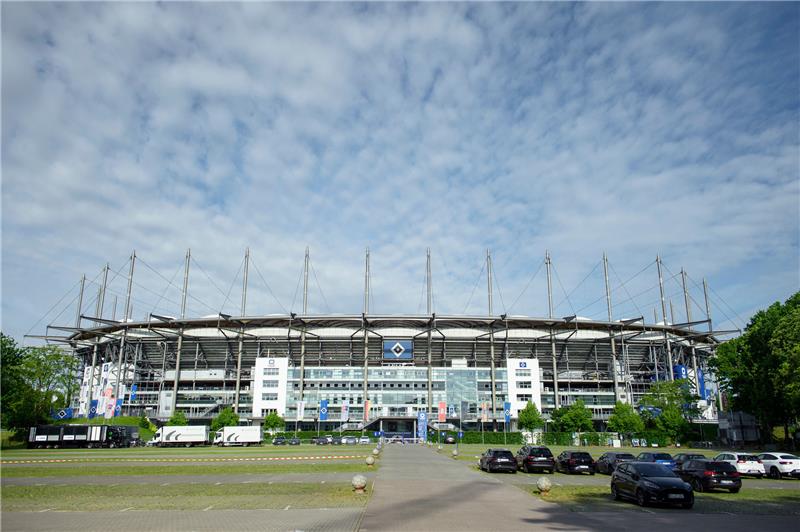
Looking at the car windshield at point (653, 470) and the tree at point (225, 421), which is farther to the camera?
the tree at point (225, 421)

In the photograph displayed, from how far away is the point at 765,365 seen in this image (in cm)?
5988

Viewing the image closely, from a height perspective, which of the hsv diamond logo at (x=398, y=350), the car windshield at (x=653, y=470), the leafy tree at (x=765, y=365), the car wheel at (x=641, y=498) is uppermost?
the hsv diamond logo at (x=398, y=350)

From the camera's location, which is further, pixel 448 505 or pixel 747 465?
pixel 747 465

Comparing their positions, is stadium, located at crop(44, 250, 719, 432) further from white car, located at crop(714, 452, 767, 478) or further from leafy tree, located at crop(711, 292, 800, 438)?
white car, located at crop(714, 452, 767, 478)

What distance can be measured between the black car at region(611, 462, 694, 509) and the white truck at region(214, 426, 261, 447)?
66915mm

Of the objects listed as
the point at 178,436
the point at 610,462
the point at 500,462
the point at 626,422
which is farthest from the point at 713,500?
the point at 626,422

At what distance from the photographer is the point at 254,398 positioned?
116 meters

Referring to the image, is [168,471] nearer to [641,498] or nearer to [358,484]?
[358,484]

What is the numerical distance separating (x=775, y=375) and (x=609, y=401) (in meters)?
70.3

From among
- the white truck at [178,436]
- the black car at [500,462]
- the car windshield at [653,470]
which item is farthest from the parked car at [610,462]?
the white truck at [178,436]

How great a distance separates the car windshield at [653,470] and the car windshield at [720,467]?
5.12 m

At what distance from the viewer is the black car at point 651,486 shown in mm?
18641

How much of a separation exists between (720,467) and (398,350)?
97142mm

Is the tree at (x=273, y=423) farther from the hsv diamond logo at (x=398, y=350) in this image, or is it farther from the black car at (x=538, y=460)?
the black car at (x=538, y=460)
